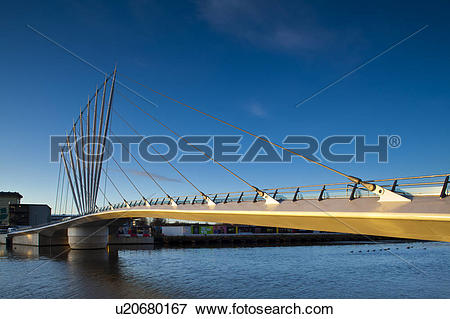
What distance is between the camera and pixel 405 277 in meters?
27.4

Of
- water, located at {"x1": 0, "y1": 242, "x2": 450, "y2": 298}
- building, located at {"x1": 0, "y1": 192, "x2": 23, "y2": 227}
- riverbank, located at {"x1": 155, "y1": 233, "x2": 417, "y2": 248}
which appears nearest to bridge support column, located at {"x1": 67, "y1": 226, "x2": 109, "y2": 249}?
riverbank, located at {"x1": 155, "y1": 233, "x2": 417, "y2": 248}

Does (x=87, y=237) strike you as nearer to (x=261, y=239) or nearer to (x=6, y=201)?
(x=261, y=239)

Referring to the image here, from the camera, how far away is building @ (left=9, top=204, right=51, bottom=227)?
10162 centimetres

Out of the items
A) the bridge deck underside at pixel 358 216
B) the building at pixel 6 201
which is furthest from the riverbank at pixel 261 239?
the building at pixel 6 201

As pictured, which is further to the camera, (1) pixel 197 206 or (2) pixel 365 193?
(1) pixel 197 206

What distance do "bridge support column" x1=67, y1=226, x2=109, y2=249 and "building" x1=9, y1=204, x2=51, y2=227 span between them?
55799mm

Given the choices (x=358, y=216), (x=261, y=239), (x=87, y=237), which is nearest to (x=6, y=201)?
(x=87, y=237)

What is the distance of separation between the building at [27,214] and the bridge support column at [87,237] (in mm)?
55799

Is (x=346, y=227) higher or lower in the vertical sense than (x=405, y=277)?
higher

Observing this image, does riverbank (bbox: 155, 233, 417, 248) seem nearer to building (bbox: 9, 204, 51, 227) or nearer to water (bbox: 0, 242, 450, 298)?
water (bbox: 0, 242, 450, 298)

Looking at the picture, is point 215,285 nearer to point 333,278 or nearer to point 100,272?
point 333,278

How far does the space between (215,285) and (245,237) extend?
54868 mm

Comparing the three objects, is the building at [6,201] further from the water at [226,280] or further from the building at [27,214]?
the water at [226,280]
